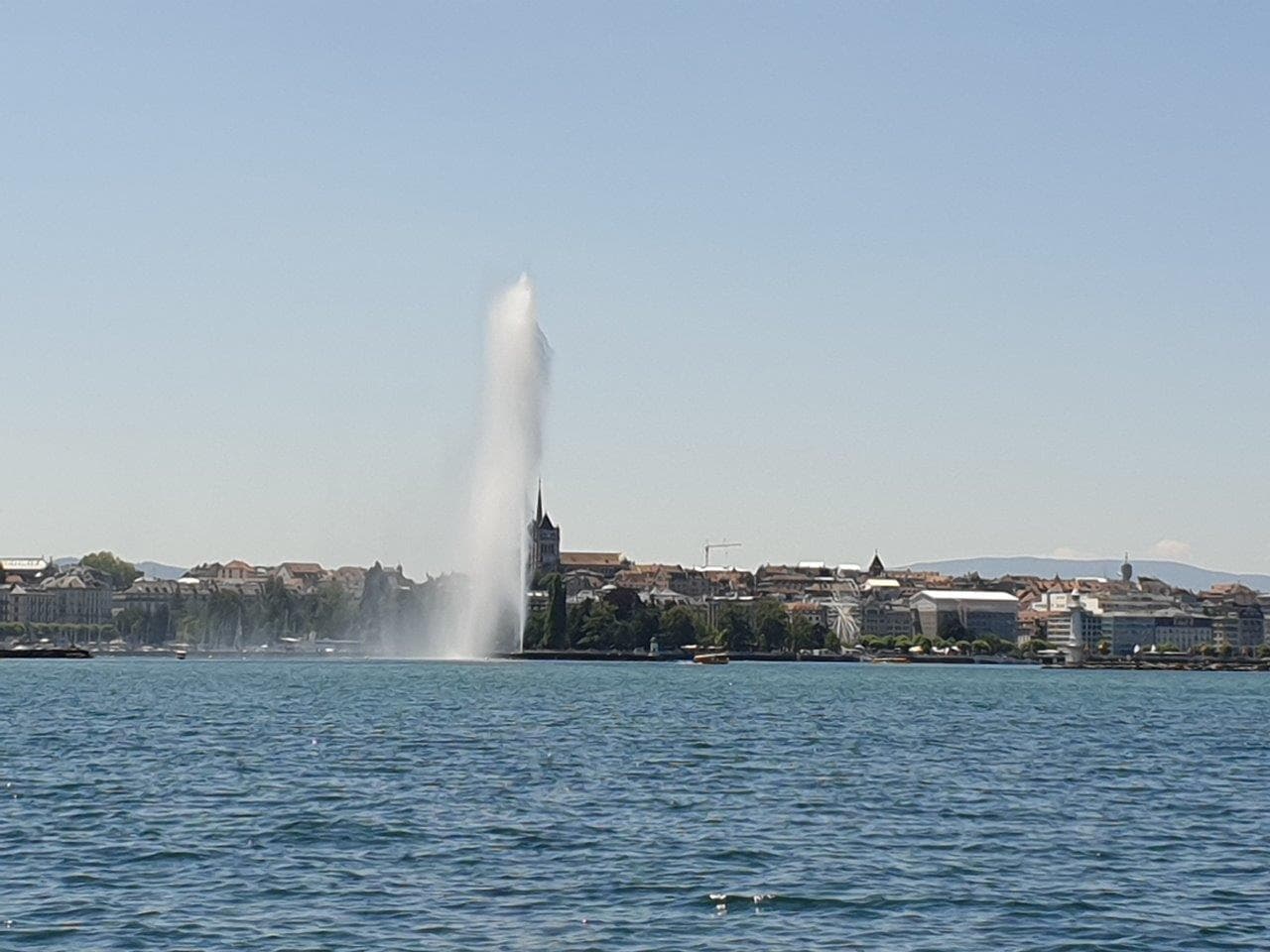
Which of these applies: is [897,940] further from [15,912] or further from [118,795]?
[118,795]

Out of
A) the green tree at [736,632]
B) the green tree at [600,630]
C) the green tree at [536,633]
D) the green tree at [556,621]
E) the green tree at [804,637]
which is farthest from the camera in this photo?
the green tree at [804,637]

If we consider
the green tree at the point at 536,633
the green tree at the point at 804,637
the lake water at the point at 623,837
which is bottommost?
the lake water at the point at 623,837

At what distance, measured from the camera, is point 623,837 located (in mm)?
25469

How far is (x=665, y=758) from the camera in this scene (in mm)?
38875

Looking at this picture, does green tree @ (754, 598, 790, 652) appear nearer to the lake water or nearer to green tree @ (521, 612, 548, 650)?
green tree @ (521, 612, 548, 650)

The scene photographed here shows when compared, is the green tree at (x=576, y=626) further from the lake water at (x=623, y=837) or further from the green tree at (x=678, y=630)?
the lake water at (x=623, y=837)

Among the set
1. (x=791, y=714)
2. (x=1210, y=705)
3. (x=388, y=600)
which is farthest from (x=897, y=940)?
(x=388, y=600)

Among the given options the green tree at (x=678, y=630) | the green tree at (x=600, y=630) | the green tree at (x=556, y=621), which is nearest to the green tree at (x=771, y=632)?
the green tree at (x=678, y=630)

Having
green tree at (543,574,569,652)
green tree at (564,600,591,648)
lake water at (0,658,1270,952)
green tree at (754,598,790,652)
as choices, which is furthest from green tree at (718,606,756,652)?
lake water at (0,658,1270,952)

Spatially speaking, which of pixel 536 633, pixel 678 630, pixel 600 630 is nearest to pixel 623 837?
pixel 536 633

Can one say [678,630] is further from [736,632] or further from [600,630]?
[600,630]

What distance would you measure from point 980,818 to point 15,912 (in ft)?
44.4

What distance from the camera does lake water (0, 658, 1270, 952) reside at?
1922 centimetres

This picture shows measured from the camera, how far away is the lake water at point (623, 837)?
19219mm
